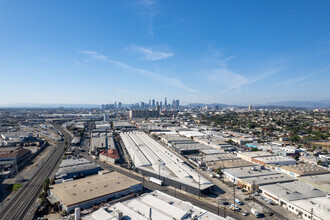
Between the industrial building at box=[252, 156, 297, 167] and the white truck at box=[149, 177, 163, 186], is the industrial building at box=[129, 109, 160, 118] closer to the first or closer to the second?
the industrial building at box=[252, 156, 297, 167]

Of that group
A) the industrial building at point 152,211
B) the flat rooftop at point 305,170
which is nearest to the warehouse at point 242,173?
the flat rooftop at point 305,170

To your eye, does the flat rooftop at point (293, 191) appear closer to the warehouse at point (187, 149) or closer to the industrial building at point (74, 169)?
the warehouse at point (187, 149)

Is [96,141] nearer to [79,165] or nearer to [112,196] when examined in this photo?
[79,165]

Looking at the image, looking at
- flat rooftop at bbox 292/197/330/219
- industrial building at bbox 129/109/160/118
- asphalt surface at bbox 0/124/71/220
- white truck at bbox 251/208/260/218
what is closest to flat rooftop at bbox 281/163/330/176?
flat rooftop at bbox 292/197/330/219

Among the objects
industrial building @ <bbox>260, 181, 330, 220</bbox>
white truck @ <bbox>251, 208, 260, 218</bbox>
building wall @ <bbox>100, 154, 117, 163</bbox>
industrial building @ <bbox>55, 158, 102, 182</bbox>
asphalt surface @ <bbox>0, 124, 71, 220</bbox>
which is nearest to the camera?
industrial building @ <bbox>260, 181, 330, 220</bbox>

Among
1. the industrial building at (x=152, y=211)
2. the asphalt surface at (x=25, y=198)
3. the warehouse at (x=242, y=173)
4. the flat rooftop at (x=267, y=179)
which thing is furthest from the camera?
the warehouse at (x=242, y=173)

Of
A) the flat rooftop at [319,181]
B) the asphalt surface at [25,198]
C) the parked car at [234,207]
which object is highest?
the flat rooftop at [319,181]

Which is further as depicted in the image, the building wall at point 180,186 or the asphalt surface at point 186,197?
the building wall at point 180,186

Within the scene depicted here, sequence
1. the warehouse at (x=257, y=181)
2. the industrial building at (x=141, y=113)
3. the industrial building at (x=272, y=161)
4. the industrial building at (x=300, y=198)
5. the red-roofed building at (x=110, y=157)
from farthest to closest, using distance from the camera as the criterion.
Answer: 1. the industrial building at (x=141, y=113)
2. the red-roofed building at (x=110, y=157)
3. the industrial building at (x=272, y=161)
4. the warehouse at (x=257, y=181)
5. the industrial building at (x=300, y=198)
